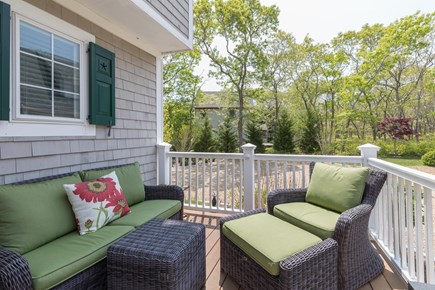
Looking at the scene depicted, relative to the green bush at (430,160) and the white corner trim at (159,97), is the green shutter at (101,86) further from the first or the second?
the green bush at (430,160)

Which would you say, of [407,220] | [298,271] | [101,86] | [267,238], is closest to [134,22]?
[101,86]

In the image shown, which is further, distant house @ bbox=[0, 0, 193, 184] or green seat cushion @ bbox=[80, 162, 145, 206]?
green seat cushion @ bbox=[80, 162, 145, 206]

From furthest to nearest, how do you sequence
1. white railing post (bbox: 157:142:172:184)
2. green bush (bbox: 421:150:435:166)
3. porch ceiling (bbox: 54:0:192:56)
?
green bush (bbox: 421:150:435:166) < white railing post (bbox: 157:142:172:184) < porch ceiling (bbox: 54:0:192:56)

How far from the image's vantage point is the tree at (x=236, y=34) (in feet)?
39.9

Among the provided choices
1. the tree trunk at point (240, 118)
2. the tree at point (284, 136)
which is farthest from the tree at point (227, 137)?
the tree at point (284, 136)

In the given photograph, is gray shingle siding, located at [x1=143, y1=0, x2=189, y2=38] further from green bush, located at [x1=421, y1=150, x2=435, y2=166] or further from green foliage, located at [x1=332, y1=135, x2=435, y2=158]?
green foliage, located at [x1=332, y1=135, x2=435, y2=158]

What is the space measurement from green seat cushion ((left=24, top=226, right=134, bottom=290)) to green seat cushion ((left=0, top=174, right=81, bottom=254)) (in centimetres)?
7

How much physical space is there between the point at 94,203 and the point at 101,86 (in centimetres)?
151

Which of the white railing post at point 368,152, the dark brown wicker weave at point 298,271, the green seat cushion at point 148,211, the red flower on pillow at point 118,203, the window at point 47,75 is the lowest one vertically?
the dark brown wicker weave at point 298,271

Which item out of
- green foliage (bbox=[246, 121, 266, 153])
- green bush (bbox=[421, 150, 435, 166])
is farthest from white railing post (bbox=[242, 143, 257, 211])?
green foliage (bbox=[246, 121, 266, 153])

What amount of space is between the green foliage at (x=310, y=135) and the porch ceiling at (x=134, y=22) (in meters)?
11.9

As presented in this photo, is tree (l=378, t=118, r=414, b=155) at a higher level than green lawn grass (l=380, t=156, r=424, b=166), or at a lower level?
higher

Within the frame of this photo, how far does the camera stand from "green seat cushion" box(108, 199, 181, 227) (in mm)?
2314

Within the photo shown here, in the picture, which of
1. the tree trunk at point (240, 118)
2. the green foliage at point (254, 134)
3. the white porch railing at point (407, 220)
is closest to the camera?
the white porch railing at point (407, 220)
